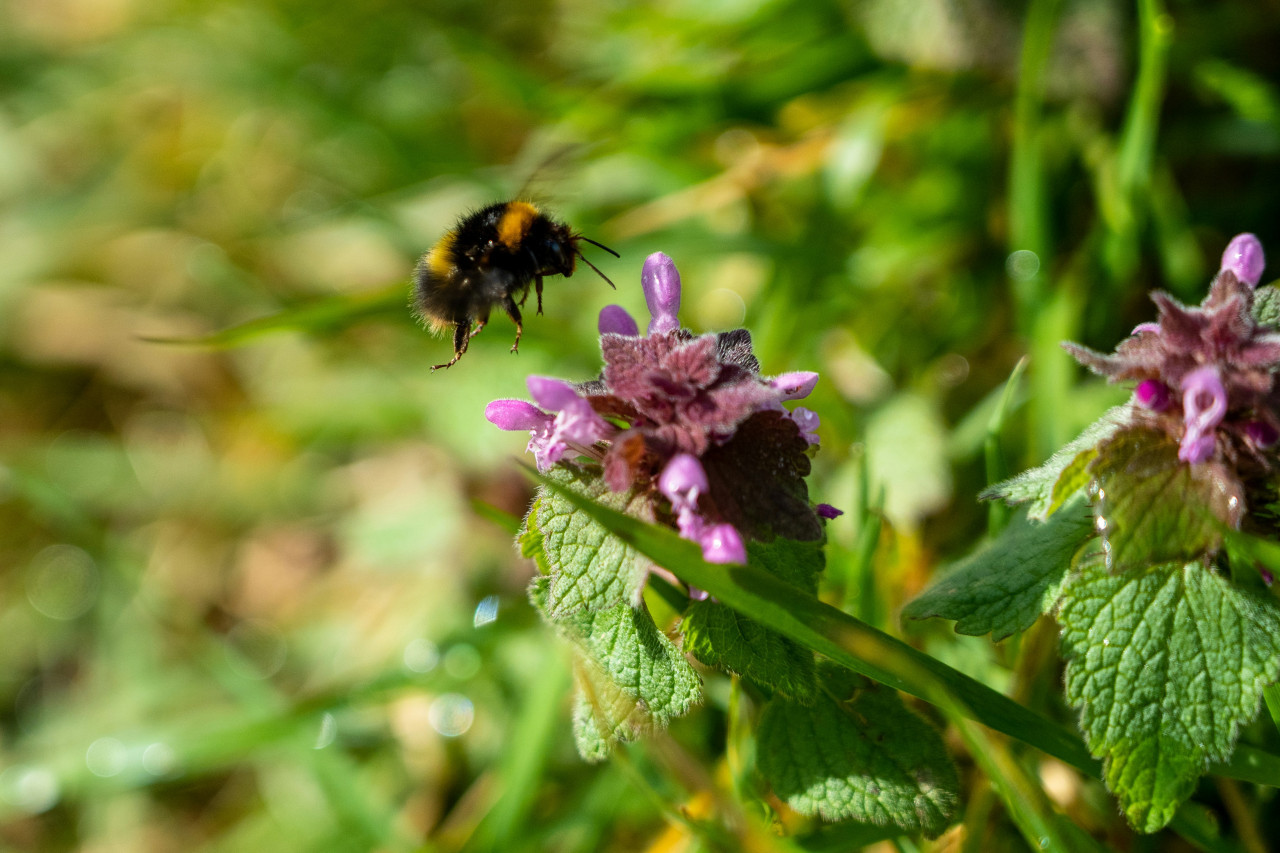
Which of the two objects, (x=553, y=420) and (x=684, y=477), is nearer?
(x=684, y=477)

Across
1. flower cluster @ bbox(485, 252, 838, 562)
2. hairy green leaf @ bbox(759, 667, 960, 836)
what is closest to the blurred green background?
hairy green leaf @ bbox(759, 667, 960, 836)

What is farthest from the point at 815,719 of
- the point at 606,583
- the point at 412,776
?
the point at 412,776

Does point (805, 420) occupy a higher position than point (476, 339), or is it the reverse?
point (805, 420)

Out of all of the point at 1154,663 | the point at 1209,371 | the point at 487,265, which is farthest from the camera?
the point at 487,265

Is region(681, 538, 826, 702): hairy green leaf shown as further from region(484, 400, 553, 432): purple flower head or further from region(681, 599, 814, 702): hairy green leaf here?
region(484, 400, 553, 432): purple flower head

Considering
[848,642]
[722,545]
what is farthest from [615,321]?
[848,642]

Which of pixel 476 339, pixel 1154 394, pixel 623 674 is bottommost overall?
pixel 476 339

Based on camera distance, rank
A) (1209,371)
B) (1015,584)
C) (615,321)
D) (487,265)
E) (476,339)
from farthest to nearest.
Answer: (476,339) → (487,265) → (615,321) → (1015,584) → (1209,371)

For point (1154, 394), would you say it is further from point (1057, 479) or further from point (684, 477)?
point (684, 477)
